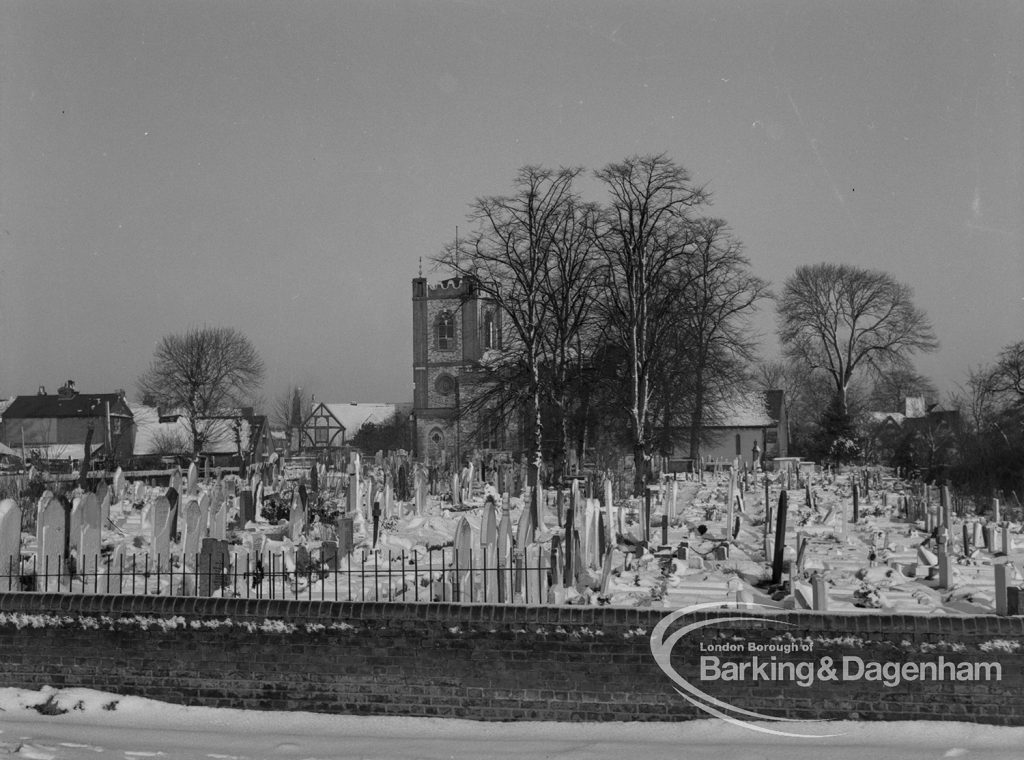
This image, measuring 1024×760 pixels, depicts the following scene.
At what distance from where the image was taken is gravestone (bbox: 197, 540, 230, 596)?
10.1m

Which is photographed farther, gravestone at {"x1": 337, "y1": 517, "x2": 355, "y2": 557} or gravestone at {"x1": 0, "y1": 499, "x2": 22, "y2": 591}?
gravestone at {"x1": 337, "y1": 517, "x2": 355, "y2": 557}

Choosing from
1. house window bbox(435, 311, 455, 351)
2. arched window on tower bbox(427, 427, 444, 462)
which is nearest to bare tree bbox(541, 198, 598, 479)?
arched window on tower bbox(427, 427, 444, 462)

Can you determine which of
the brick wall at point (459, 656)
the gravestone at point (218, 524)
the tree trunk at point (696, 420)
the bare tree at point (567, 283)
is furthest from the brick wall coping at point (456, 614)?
the tree trunk at point (696, 420)

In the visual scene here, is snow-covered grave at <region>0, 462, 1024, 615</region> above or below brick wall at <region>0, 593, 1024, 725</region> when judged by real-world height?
above

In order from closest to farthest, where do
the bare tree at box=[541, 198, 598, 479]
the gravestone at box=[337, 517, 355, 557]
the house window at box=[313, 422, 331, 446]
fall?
the gravestone at box=[337, 517, 355, 557], the bare tree at box=[541, 198, 598, 479], the house window at box=[313, 422, 331, 446]

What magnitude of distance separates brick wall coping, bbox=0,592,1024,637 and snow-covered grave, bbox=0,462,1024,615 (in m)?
0.45

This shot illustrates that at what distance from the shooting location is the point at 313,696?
27.1 ft

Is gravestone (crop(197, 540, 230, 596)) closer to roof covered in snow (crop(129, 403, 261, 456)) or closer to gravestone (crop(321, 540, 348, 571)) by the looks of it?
gravestone (crop(321, 540, 348, 571))

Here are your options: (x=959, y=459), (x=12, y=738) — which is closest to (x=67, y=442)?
(x=959, y=459)

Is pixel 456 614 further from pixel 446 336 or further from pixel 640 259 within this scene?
pixel 446 336

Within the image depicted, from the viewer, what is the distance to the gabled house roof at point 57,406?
181ft

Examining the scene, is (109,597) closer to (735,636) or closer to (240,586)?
(240,586)

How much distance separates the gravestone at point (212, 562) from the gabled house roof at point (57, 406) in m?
47.6

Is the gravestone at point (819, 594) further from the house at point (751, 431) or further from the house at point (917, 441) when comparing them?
the house at point (751, 431)
